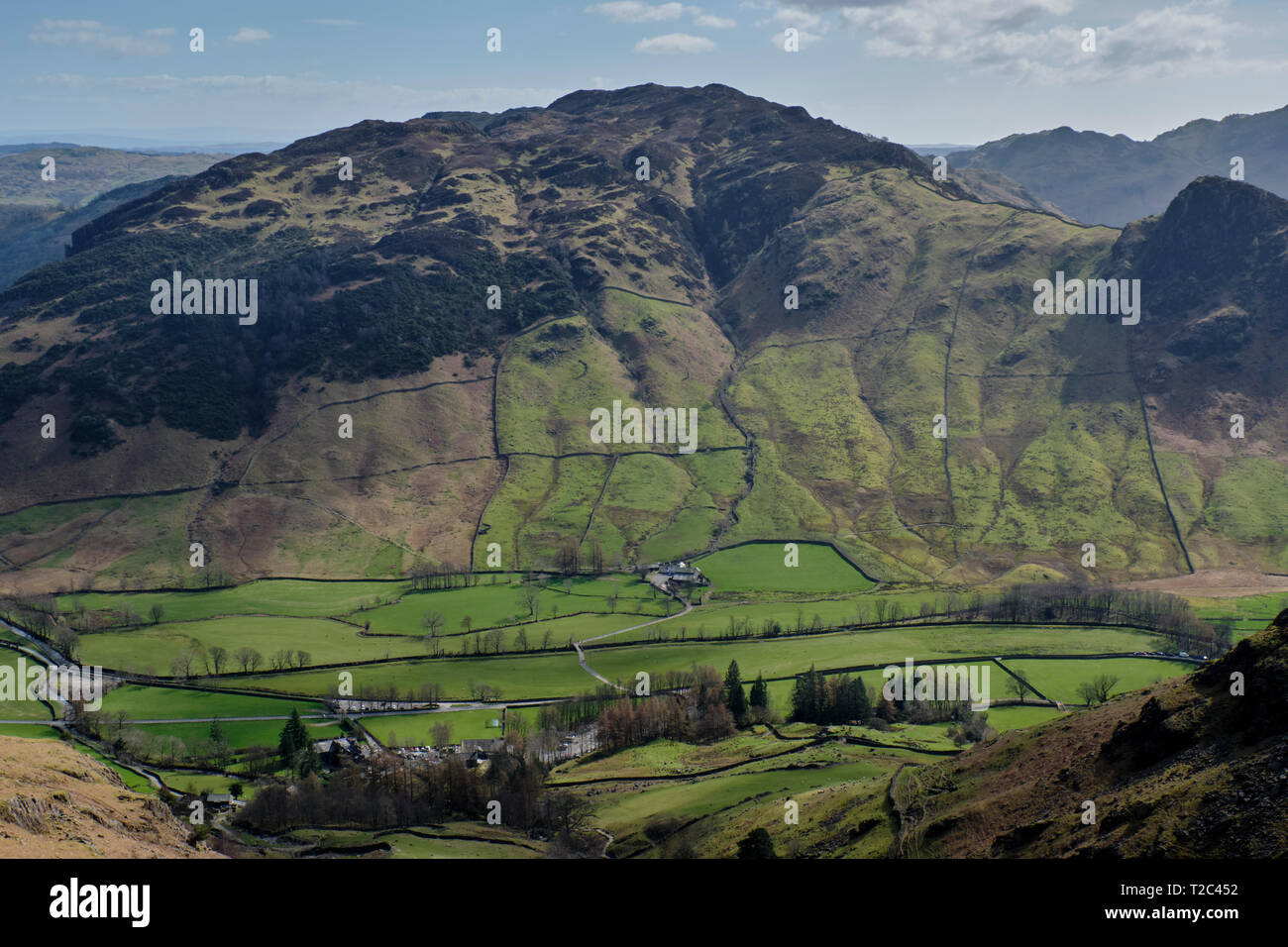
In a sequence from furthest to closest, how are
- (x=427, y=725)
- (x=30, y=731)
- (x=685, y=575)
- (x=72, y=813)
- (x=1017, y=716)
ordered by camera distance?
(x=685, y=575)
(x=1017, y=716)
(x=427, y=725)
(x=30, y=731)
(x=72, y=813)

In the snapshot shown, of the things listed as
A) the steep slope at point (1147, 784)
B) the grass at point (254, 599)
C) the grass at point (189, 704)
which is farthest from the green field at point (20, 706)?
the steep slope at point (1147, 784)

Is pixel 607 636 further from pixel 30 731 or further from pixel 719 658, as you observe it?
pixel 30 731

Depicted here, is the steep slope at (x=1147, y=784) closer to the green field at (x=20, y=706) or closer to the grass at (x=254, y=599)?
the green field at (x=20, y=706)

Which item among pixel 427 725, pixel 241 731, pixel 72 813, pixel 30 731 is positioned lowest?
pixel 427 725

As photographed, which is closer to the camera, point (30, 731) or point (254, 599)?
point (30, 731)

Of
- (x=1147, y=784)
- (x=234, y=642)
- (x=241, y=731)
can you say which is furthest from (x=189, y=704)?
(x=1147, y=784)

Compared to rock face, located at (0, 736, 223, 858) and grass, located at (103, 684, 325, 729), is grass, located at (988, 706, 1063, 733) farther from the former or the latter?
rock face, located at (0, 736, 223, 858)
